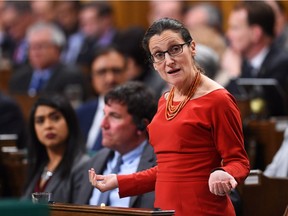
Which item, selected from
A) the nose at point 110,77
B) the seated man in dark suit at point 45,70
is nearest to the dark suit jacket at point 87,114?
the nose at point 110,77

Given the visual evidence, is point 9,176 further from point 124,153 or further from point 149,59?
point 149,59

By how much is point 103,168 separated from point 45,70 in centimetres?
400

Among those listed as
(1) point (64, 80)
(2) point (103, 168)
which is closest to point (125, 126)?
(2) point (103, 168)

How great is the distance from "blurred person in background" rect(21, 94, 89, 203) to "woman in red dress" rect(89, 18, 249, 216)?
152cm

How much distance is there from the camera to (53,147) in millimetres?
5074

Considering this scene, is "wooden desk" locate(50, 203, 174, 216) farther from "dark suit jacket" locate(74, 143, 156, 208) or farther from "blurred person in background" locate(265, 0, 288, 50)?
"blurred person in background" locate(265, 0, 288, 50)

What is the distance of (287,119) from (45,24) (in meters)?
3.43

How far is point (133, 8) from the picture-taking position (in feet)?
36.0

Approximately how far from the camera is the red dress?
10.9ft

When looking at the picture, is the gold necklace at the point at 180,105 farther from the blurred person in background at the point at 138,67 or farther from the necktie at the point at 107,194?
the blurred person in background at the point at 138,67

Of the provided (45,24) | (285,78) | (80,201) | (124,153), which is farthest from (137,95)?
(45,24)

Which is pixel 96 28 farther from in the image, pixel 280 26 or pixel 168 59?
pixel 168 59

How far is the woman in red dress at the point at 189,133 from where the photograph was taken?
3.33 m

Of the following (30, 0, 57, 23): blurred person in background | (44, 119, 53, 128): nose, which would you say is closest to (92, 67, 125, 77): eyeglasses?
(44, 119, 53, 128): nose
